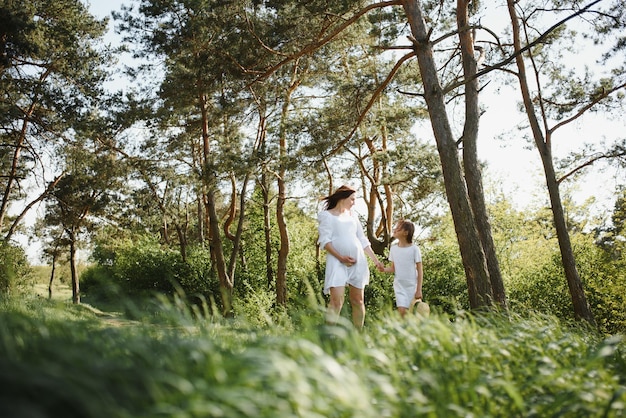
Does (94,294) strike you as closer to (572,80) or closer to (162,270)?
(572,80)

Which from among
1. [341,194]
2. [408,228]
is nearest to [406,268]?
[408,228]

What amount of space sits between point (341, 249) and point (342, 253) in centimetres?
5

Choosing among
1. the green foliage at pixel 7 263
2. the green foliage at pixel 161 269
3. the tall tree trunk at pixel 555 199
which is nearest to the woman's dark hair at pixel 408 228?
the green foliage at pixel 7 263

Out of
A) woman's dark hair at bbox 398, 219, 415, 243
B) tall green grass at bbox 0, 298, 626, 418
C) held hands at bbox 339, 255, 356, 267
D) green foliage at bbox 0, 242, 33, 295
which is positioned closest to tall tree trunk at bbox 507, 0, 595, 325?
woman's dark hair at bbox 398, 219, 415, 243

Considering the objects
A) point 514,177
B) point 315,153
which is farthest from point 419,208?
point 315,153

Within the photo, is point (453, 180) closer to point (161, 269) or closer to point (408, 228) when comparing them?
point (408, 228)

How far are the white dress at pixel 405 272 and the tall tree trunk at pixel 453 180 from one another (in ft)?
4.05

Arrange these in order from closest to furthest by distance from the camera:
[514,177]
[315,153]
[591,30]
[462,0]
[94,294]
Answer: [94,294], [462,0], [591,30], [315,153], [514,177]

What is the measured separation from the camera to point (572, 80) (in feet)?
44.2

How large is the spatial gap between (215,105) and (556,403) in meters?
14.6

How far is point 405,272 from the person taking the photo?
7.00m

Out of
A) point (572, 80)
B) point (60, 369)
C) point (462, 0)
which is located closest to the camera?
point (60, 369)

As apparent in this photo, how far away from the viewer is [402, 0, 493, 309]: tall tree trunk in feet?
25.5

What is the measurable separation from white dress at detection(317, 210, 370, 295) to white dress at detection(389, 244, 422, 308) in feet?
2.63
